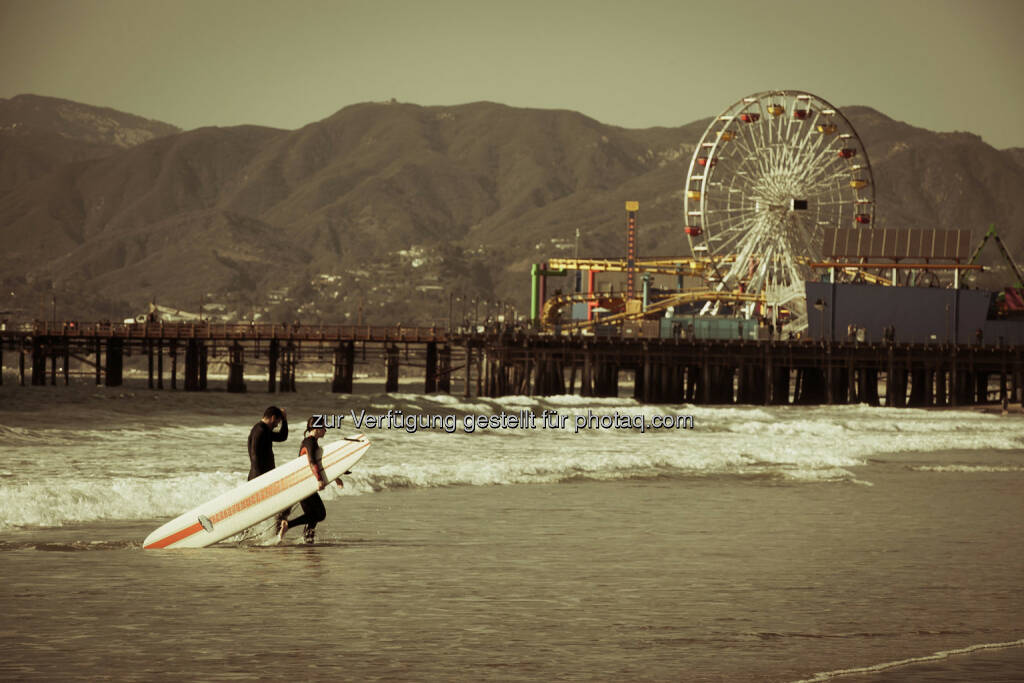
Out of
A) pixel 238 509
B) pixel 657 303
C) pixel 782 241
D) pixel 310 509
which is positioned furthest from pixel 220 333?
pixel 238 509

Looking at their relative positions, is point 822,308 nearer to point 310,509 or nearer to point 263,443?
point 310,509

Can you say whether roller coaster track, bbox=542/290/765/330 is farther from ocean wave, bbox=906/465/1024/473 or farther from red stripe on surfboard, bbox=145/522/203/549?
red stripe on surfboard, bbox=145/522/203/549

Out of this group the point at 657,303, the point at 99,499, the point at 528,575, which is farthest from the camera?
the point at 657,303

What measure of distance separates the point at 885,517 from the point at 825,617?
8.67m

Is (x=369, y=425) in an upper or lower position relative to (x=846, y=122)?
lower

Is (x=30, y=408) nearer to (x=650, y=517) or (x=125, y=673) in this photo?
(x=650, y=517)

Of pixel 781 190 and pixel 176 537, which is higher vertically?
pixel 781 190

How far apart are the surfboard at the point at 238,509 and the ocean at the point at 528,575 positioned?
0.84 feet

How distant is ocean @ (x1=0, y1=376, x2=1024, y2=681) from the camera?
11.0m

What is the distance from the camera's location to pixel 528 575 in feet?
49.1

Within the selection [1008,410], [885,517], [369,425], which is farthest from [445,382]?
[885,517]

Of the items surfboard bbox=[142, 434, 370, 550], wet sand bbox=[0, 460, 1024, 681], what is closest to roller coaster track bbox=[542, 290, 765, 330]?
wet sand bbox=[0, 460, 1024, 681]

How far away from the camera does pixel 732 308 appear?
411ft

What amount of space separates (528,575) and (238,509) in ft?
13.3
